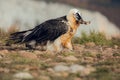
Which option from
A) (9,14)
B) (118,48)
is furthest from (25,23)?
(118,48)

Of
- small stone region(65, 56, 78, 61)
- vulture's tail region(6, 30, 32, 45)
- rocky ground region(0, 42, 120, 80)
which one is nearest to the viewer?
rocky ground region(0, 42, 120, 80)

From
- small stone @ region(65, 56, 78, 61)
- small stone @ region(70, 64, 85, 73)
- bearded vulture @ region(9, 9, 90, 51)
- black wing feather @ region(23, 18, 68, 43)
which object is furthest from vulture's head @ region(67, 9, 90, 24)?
small stone @ region(70, 64, 85, 73)

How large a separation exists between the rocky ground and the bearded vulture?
0.22 meters

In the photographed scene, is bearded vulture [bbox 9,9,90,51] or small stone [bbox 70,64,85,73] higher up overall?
bearded vulture [bbox 9,9,90,51]

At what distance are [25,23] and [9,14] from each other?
1.05 metres

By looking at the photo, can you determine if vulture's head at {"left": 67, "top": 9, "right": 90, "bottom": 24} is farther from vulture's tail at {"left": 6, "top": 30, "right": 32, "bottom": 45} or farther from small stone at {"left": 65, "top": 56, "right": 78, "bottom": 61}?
small stone at {"left": 65, "top": 56, "right": 78, "bottom": 61}

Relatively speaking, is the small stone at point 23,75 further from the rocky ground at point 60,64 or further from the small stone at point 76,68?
the small stone at point 76,68

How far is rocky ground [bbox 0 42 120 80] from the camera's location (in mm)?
11500

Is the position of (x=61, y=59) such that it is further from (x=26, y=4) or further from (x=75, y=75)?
(x=26, y=4)

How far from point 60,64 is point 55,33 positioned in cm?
187

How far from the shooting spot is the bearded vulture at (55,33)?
14.5m

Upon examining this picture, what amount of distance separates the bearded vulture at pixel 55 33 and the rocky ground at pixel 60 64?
0.72 ft

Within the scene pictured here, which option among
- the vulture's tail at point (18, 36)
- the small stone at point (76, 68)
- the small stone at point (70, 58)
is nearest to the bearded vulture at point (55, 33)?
the vulture's tail at point (18, 36)

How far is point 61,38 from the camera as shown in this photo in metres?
14.6
